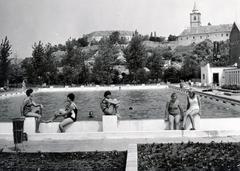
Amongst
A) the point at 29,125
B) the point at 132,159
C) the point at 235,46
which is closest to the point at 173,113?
the point at 132,159

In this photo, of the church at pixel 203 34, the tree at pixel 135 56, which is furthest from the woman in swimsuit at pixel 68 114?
the church at pixel 203 34

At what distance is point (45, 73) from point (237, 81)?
128 ft

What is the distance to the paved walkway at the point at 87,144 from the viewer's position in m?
8.61

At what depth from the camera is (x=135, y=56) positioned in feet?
240

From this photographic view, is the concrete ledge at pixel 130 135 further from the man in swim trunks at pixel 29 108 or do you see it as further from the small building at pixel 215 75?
the small building at pixel 215 75

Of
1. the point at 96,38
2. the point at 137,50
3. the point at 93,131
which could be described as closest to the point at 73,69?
the point at 137,50

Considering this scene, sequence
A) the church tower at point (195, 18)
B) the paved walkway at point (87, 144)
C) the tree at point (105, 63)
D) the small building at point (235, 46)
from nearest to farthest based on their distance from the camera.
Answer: the paved walkway at point (87, 144), the small building at point (235, 46), the tree at point (105, 63), the church tower at point (195, 18)

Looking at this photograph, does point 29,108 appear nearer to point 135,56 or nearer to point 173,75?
point 173,75

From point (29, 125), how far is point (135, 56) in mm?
63560

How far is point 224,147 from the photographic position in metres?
7.99

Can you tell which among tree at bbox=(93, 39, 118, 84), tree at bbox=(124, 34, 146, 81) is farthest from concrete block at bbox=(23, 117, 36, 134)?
tree at bbox=(124, 34, 146, 81)

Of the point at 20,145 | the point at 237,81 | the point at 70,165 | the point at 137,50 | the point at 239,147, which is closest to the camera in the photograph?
the point at 70,165

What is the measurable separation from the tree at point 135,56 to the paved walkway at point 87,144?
61.7 metres

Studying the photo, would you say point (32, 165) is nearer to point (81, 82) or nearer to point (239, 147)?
point (239, 147)
